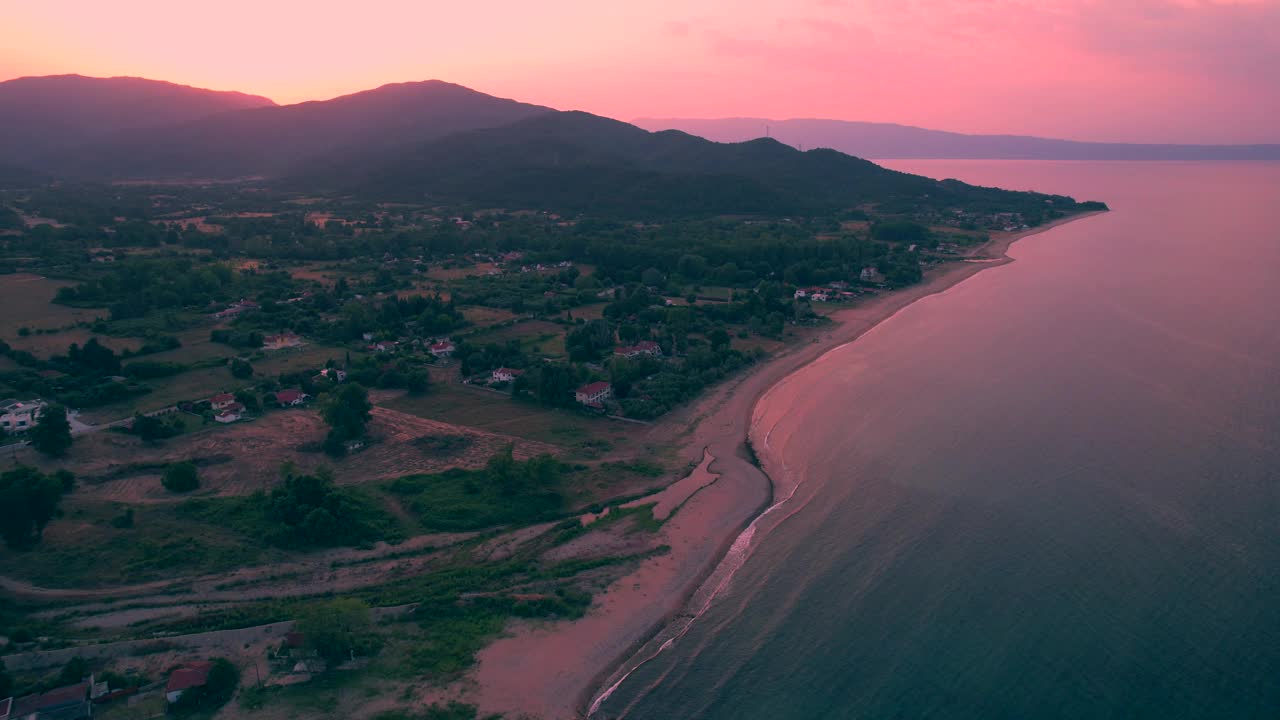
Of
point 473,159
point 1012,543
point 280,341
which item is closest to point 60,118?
point 473,159

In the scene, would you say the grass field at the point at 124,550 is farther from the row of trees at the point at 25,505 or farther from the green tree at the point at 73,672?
the green tree at the point at 73,672

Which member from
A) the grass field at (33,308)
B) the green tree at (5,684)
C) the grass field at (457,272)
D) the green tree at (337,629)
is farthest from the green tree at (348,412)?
the grass field at (457,272)

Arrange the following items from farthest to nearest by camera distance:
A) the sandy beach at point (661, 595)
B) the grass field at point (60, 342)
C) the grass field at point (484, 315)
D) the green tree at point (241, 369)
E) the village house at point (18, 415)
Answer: the grass field at point (484, 315) → the grass field at point (60, 342) → the green tree at point (241, 369) → the village house at point (18, 415) → the sandy beach at point (661, 595)

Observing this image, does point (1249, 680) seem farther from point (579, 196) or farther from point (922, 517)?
point (579, 196)

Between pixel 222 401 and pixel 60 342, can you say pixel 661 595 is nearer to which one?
pixel 222 401

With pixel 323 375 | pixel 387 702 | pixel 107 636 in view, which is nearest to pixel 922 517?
pixel 387 702
